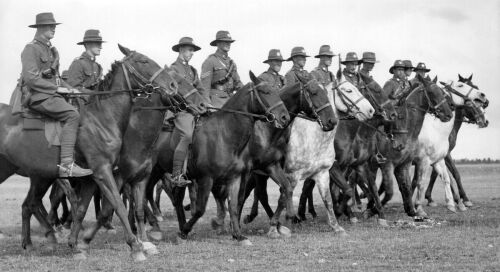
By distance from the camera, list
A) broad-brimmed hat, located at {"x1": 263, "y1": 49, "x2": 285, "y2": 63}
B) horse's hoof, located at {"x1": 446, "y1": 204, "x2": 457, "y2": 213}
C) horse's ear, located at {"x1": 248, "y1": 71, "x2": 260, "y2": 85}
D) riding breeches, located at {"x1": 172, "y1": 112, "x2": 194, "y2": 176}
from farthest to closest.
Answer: horse's hoof, located at {"x1": 446, "y1": 204, "x2": 457, "y2": 213} → broad-brimmed hat, located at {"x1": 263, "y1": 49, "x2": 285, "y2": 63} → riding breeches, located at {"x1": 172, "y1": 112, "x2": 194, "y2": 176} → horse's ear, located at {"x1": 248, "y1": 71, "x2": 260, "y2": 85}

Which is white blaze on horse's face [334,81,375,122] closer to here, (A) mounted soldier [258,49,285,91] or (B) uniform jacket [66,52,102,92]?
(A) mounted soldier [258,49,285,91]

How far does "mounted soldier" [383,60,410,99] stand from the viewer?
63.4 ft

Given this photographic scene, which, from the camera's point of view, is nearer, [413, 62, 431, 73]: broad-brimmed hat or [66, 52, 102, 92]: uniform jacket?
[66, 52, 102, 92]: uniform jacket

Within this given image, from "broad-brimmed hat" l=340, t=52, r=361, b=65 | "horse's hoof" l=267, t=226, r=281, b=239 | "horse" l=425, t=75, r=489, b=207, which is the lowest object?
"horse's hoof" l=267, t=226, r=281, b=239

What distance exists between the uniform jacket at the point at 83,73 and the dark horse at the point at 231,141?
1974 millimetres

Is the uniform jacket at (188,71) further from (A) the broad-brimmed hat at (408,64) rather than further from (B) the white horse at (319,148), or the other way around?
(A) the broad-brimmed hat at (408,64)

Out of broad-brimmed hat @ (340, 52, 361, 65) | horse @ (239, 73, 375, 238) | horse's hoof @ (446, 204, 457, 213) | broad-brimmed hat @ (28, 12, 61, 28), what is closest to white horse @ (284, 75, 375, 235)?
horse @ (239, 73, 375, 238)

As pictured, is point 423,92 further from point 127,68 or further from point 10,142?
point 10,142

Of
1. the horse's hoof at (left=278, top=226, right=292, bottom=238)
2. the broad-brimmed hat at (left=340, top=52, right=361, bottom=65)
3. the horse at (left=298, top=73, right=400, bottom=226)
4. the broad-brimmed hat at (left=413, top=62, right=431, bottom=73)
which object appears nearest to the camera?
→ the horse's hoof at (left=278, top=226, right=292, bottom=238)

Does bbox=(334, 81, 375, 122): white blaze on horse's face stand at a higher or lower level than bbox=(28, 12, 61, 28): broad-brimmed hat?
lower

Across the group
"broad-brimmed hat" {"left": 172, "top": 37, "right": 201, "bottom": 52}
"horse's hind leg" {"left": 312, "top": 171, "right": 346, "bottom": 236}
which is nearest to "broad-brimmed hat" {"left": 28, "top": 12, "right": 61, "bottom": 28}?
"broad-brimmed hat" {"left": 172, "top": 37, "right": 201, "bottom": 52}

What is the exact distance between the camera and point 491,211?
19.5m

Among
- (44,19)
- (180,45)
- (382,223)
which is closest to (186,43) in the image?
(180,45)

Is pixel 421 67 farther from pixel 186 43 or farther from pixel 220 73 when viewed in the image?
pixel 186 43
